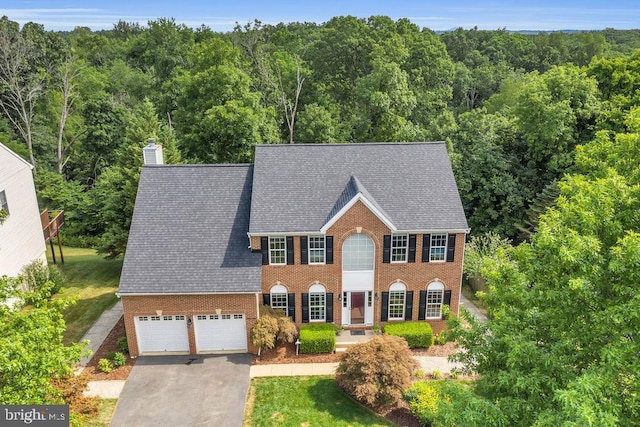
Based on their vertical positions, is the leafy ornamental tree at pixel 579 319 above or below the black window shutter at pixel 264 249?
above

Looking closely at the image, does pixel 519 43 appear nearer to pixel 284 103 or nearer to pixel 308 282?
pixel 284 103

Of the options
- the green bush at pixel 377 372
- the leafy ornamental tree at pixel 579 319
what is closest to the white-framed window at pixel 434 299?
the green bush at pixel 377 372

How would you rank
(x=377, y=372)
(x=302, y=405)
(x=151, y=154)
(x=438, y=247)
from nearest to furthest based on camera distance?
(x=377, y=372) → (x=302, y=405) → (x=438, y=247) → (x=151, y=154)

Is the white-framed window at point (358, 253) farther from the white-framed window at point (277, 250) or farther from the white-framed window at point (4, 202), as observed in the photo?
the white-framed window at point (4, 202)

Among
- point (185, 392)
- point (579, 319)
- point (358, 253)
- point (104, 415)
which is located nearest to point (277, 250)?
point (358, 253)

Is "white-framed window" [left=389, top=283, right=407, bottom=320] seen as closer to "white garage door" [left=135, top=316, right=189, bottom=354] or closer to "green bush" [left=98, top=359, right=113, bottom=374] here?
"white garage door" [left=135, top=316, right=189, bottom=354]

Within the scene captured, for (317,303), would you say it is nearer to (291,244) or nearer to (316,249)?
(316,249)
